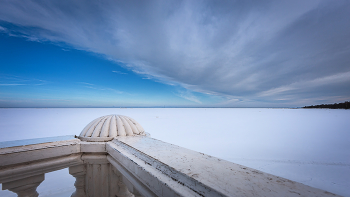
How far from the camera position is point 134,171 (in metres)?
1.04

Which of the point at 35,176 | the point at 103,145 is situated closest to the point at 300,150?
→ the point at 103,145

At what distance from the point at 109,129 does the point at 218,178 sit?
1.32m

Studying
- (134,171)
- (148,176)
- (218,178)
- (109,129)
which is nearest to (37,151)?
(109,129)

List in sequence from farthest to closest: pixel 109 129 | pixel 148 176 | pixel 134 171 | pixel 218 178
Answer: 1. pixel 109 129
2. pixel 134 171
3. pixel 148 176
4. pixel 218 178

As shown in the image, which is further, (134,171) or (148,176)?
(134,171)

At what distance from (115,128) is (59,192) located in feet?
9.80

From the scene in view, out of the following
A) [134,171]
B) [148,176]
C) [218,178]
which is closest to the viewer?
[218,178]

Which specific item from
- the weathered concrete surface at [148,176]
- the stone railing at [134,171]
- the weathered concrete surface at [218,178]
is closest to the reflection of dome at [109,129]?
the stone railing at [134,171]

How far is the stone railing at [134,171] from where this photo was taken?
0.67 m

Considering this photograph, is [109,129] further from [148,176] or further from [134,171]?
[148,176]

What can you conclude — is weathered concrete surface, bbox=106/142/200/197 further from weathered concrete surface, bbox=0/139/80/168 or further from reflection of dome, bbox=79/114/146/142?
weathered concrete surface, bbox=0/139/80/168

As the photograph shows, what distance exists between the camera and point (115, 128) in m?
1.63

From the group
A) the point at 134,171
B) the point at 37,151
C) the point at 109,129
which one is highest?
the point at 109,129

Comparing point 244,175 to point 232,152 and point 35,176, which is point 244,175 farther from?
point 232,152
